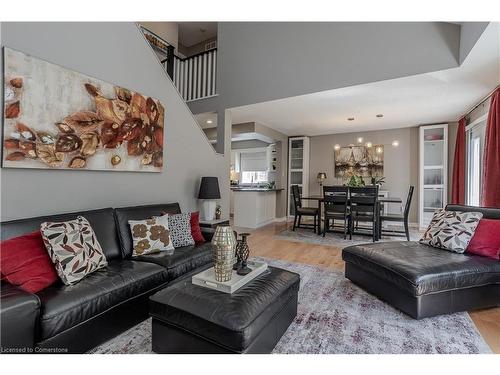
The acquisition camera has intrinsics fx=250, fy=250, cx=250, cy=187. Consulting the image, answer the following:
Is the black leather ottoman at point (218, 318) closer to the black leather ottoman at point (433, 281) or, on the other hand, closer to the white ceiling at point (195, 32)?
the black leather ottoman at point (433, 281)

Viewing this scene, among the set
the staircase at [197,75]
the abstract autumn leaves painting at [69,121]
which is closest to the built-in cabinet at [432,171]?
the staircase at [197,75]

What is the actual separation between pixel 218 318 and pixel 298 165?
20.6ft

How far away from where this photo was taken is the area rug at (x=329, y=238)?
176 inches

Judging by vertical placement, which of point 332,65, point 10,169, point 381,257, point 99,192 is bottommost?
point 381,257

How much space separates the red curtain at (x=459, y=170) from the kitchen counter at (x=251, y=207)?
3.88 metres

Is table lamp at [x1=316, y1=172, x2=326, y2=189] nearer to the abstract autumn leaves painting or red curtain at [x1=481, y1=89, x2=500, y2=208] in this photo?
red curtain at [x1=481, y1=89, x2=500, y2=208]

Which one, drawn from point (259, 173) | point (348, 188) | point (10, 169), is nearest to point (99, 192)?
point (10, 169)

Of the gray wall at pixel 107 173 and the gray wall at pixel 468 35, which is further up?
the gray wall at pixel 468 35

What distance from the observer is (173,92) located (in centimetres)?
344

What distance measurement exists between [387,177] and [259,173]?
3.67 m

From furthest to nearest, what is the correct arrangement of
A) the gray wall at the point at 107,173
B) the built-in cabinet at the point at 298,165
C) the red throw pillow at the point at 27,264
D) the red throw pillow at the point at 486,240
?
the built-in cabinet at the point at 298,165
the red throw pillow at the point at 486,240
the gray wall at the point at 107,173
the red throw pillow at the point at 27,264

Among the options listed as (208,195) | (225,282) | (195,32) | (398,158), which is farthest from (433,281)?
(195,32)

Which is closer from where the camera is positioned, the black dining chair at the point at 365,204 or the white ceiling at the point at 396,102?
the white ceiling at the point at 396,102
